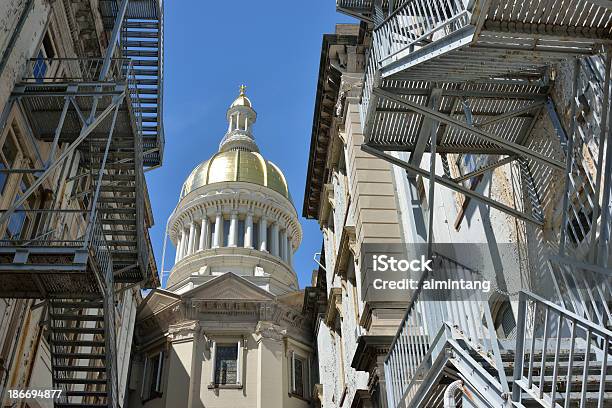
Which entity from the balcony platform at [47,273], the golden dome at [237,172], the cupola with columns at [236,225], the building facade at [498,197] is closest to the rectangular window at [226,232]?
the cupola with columns at [236,225]

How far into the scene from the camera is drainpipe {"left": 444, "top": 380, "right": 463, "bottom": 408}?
6.09m

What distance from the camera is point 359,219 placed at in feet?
50.0

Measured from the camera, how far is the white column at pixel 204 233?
41812 millimetres

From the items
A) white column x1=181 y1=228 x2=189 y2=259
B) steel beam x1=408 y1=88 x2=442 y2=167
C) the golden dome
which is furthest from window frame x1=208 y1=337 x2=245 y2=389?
steel beam x1=408 y1=88 x2=442 y2=167

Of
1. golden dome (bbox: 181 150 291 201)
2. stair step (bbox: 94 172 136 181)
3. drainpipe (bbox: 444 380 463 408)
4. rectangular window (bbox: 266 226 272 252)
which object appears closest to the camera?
drainpipe (bbox: 444 380 463 408)

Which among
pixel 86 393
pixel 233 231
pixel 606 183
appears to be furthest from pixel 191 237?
pixel 606 183

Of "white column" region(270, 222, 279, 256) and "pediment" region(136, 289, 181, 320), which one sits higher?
"white column" region(270, 222, 279, 256)

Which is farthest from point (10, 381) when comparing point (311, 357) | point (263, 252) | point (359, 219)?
point (263, 252)

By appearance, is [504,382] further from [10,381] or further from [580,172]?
[10,381]

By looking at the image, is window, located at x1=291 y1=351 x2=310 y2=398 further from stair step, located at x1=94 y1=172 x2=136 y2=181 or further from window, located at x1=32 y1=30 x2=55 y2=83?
window, located at x1=32 y1=30 x2=55 y2=83

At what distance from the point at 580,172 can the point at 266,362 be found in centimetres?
2414

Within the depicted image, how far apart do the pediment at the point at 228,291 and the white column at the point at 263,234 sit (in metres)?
9.15

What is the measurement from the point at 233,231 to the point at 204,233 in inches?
87.4

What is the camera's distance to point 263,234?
140 feet
